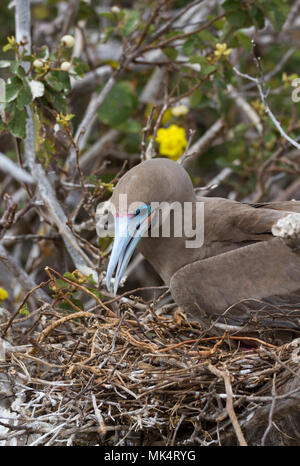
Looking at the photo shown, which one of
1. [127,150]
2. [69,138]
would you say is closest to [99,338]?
[69,138]

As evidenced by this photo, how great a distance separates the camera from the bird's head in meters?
3.31

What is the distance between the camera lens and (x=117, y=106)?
5.49 m

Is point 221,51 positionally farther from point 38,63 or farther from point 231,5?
point 38,63

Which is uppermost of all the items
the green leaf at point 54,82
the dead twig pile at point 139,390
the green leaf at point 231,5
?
the green leaf at point 231,5

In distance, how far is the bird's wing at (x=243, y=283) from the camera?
10.8ft

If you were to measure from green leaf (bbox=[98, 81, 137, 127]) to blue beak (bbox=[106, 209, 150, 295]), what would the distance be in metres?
2.19

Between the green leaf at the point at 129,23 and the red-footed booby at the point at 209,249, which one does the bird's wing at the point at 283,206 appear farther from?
the green leaf at the point at 129,23

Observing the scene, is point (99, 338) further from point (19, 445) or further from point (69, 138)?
point (69, 138)

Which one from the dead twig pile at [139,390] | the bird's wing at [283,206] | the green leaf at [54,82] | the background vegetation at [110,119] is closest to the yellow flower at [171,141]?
the background vegetation at [110,119]

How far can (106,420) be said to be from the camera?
3115 millimetres

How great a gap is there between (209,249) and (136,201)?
1.70 feet

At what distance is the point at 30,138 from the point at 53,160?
0.20 metres

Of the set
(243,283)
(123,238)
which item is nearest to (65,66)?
(123,238)

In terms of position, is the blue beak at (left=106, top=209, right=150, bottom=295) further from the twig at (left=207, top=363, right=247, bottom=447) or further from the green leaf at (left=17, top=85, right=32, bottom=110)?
the green leaf at (left=17, top=85, right=32, bottom=110)
